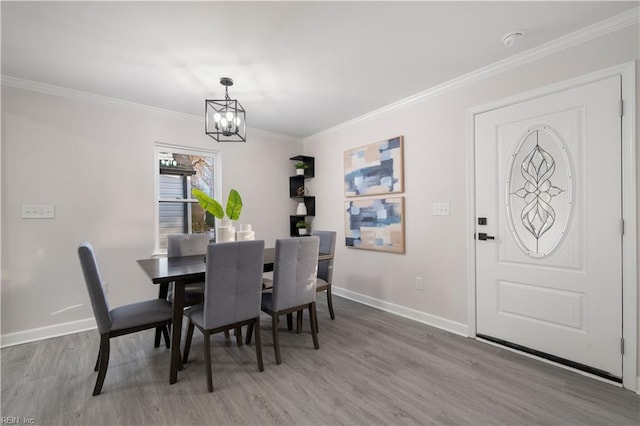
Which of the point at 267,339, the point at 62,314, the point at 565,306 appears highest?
the point at 565,306

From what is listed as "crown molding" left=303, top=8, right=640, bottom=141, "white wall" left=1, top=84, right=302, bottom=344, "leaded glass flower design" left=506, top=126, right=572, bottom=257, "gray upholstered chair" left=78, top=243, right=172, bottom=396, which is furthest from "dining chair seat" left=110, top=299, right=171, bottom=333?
"crown molding" left=303, top=8, right=640, bottom=141

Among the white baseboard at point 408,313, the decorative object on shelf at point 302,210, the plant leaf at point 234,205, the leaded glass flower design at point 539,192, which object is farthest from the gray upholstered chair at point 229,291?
the decorative object on shelf at point 302,210

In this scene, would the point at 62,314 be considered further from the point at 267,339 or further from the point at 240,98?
the point at 240,98

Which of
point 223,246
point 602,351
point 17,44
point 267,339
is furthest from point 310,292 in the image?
point 17,44

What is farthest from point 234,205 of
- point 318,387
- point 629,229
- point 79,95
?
point 629,229

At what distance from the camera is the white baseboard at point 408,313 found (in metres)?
2.74

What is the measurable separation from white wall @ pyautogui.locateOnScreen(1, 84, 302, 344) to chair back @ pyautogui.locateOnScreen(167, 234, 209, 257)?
69 centimetres

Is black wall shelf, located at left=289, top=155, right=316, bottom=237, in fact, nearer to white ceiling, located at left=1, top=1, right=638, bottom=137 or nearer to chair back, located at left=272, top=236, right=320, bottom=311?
white ceiling, located at left=1, top=1, right=638, bottom=137

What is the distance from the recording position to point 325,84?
9.10 feet

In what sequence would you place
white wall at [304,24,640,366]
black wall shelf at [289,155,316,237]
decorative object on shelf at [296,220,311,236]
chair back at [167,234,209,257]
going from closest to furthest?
white wall at [304,24,640,366] < chair back at [167,234,209,257] < decorative object on shelf at [296,220,311,236] < black wall shelf at [289,155,316,237]

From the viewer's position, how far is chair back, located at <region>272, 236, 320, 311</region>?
222 cm

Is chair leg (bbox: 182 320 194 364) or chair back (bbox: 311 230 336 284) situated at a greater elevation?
chair back (bbox: 311 230 336 284)

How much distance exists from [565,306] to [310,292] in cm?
198

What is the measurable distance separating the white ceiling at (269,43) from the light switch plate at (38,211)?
1.20 metres
